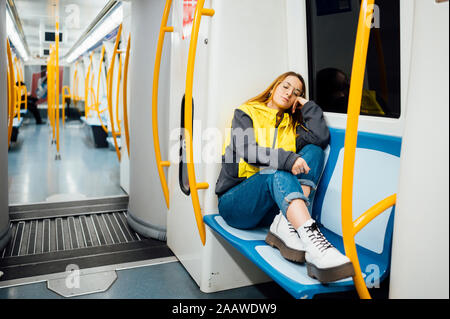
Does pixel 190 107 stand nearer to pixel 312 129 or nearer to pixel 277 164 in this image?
pixel 277 164

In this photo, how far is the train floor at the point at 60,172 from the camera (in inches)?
182

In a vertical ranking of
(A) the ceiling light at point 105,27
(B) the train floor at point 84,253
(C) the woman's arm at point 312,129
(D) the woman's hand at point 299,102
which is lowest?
(B) the train floor at point 84,253

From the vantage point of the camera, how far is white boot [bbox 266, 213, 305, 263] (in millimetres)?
1707

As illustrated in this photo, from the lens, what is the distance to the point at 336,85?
93.3 inches

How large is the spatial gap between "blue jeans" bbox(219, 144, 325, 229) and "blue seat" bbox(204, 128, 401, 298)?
7cm

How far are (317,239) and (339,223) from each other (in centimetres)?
56

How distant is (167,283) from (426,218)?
1849mm

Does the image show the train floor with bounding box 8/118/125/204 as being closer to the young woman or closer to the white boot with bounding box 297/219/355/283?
the young woman

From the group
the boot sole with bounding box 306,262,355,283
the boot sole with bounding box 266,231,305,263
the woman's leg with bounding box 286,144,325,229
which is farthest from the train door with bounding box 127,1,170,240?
the boot sole with bounding box 306,262,355,283

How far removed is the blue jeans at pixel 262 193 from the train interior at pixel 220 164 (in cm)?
8

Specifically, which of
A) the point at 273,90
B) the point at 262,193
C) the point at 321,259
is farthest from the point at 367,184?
the point at 273,90

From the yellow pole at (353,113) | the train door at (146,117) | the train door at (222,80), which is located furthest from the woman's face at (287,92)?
the train door at (146,117)

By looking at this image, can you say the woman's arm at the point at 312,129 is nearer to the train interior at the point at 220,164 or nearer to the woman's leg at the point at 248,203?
the train interior at the point at 220,164

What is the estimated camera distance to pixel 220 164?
7.95ft
